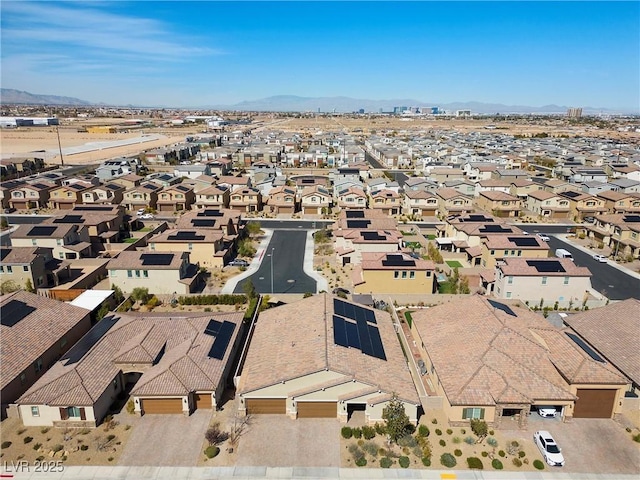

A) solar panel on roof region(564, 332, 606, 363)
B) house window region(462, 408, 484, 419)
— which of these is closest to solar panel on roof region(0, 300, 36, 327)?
house window region(462, 408, 484, 419)

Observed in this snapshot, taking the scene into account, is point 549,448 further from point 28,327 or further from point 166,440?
point 28,327

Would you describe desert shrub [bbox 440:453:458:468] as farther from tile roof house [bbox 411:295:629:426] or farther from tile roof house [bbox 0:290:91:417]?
tile roof house [bbox 0:290:91:417]

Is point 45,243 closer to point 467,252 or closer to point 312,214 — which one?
point 312,214

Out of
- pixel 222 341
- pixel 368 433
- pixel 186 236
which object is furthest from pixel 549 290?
pixel 186 236

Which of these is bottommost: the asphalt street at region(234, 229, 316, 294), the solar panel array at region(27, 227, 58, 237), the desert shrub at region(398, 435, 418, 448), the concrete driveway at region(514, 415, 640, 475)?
the concrete driveway at region(514, 415, 640, 475)

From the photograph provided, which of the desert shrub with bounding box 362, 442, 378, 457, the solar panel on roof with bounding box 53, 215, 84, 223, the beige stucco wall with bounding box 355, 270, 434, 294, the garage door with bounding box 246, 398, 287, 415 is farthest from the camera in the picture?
the solar panel on roof with bounding box 53, 215, 84, 223

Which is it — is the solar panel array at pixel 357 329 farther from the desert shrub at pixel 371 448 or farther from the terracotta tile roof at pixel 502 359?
the desert shrub at pixel 371 448
